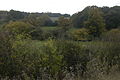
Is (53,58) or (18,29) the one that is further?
(18,29)

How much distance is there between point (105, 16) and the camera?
51.7 meters

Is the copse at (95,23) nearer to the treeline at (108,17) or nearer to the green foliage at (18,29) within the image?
the treeline at (108,17)

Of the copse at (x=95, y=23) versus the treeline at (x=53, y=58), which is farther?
the copse at (x=95, y=23)

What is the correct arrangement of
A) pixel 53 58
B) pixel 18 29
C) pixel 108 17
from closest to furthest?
pixel 53 58 → pixel 18 29 → pixel 108 17

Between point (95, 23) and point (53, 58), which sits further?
point (95, 23)

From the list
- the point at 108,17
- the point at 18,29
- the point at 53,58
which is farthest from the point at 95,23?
the point at 53,58

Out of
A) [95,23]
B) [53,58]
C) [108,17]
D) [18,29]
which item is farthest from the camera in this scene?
[95,23]

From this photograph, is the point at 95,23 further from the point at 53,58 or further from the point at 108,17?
the point at 53,58

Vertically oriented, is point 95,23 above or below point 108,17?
below

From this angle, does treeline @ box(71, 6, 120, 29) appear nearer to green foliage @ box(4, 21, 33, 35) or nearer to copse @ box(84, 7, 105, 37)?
copse @ box(84, 7, 105, 37)

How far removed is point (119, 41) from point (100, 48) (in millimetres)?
1228

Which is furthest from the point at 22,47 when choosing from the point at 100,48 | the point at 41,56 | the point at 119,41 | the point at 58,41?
the point at 119,41

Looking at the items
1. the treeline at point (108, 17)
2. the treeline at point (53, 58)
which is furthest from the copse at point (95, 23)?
the treeline at point (53, 58)

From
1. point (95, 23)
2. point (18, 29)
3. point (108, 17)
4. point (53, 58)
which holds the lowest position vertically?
point (95, 23)
